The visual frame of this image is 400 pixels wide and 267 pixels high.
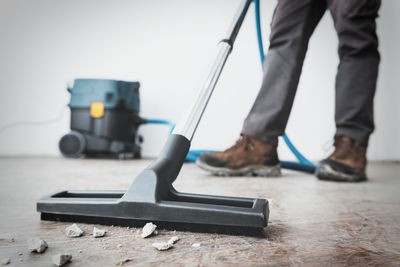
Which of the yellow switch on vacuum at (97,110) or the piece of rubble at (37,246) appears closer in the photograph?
the piece of rubble at (37,246)

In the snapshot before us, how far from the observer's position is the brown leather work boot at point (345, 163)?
1.19 metres

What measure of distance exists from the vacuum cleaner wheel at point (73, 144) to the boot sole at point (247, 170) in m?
1.20

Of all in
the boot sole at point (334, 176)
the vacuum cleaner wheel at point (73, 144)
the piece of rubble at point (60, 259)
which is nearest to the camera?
the piece of rubble at point (60, 259)

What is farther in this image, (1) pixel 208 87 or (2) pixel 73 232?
(1) pixel 208 87

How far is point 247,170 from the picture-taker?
4.12 ft

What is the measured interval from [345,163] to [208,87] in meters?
0.71

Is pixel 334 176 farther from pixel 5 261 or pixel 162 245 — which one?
pixel 5 261

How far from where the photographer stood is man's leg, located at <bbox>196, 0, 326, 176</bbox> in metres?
1.25

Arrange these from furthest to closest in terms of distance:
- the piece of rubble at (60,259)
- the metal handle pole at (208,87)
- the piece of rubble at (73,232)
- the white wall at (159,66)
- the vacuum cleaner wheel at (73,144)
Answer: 1. the white wall at (159,66)
2. the vacuum cleaner wheel at (73,144)
3. the metal handle pole at (208,87)
4. the piece of rubble at (73,232)
5. the piece of rubble at (60,259)

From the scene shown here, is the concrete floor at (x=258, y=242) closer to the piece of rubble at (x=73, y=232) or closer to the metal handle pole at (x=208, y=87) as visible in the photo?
the piece of rubble at (x=73, y=232)

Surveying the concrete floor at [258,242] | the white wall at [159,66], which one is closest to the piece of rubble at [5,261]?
the concrete floor at [258,242]

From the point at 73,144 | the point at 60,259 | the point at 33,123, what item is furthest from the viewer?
the point at 33,123

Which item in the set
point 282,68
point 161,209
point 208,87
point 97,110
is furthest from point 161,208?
point 97,110

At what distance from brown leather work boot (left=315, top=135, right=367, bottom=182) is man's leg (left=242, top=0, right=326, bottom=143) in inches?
8.1
